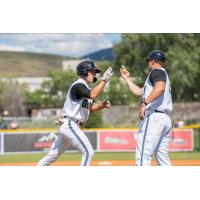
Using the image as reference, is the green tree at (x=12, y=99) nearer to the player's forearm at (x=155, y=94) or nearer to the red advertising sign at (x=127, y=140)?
the red advertising sign at (x=127, y=140)

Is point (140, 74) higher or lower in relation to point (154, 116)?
higher

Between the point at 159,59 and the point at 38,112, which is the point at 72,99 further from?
the point at 38,112

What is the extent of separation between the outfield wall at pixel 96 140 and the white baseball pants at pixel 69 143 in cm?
1505

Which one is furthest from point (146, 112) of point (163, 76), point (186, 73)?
point (186, 73)

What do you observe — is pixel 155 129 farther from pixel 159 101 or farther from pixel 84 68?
pixel 84 68

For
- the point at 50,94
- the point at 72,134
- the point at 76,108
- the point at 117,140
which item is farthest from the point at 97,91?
the point at 50,94

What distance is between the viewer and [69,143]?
9.49m

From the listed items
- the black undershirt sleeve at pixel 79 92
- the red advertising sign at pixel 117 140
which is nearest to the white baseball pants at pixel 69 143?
the black undershirt sleeve at pixel 79 92

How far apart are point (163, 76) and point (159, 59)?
0.45 meters

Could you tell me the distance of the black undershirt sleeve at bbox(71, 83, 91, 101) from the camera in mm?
9359

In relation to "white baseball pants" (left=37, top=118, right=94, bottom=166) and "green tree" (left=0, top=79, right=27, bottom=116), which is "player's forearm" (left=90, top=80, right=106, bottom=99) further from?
"green tree" (left=0, top=79, right=27, bottom=116)

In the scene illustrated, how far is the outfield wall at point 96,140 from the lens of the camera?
24375 millimetres

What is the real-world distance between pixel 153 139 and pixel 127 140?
16.5 metres

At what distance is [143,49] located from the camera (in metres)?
55.1
